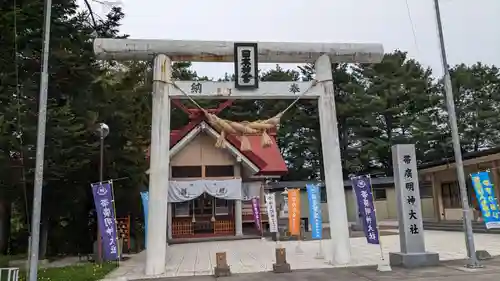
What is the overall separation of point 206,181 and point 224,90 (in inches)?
396

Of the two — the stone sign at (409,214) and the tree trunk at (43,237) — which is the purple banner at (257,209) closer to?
the tree trunk at (43,237)

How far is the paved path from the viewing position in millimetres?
8273

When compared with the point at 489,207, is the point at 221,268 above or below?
below

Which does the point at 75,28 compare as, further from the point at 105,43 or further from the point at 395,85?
the point at 395,85

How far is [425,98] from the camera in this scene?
35219 millimetres

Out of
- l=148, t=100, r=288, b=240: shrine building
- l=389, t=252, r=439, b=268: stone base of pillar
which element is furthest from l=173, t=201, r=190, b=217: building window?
l=389, t=252, r=439, b=268: stone base of pillar

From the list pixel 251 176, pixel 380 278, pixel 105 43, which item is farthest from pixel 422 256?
pixel 251 176

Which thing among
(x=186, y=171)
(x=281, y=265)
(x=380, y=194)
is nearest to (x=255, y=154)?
(x=186, y=171)

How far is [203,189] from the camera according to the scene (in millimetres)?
20281

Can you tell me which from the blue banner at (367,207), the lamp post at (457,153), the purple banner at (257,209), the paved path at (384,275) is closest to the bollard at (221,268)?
the paved path at (384,275)

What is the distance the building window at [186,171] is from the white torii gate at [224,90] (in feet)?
36.4

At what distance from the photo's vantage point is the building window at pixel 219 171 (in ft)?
71.8

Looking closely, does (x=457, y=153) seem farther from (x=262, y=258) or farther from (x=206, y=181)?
(x=206, y=181)

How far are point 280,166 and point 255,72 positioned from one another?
42.7 ft
